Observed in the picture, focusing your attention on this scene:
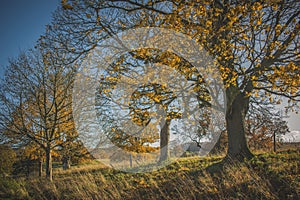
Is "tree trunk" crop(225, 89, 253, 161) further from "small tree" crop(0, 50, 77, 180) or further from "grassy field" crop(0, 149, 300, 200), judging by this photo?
"small tree" crop(0, 50, 77, 180)

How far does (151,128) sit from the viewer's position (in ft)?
32.9

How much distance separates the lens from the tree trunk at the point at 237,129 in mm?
7591

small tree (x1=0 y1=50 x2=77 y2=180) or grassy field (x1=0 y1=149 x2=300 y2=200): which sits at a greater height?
small tree (x1=0 y1=50 x2=77 y2=180)

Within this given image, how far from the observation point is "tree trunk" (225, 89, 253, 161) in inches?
299

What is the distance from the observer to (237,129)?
25.6ft

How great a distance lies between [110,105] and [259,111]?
698 cm

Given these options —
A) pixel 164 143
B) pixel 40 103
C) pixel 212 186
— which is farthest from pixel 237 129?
pixel 40 103

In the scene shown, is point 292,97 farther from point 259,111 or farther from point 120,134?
point 120,134

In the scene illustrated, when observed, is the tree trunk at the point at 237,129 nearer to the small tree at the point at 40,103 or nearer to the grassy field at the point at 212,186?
the grassy field at the point at 212,186

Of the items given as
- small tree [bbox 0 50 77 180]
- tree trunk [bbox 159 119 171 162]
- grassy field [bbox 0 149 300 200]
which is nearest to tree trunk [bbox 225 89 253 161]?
grassy field [bbox 0 149 300 200]

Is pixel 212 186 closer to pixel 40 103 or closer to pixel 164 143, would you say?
pixel 164 143

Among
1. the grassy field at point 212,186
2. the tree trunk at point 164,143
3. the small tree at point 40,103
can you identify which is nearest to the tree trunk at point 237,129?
the grassy field at point 212,186

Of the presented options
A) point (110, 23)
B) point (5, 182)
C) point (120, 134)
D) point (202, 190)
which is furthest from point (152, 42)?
point (5, 182)

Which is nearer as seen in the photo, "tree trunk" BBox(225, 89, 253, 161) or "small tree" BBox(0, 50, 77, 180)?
"tree trunk" BBox(225, 89, 253, 161)
